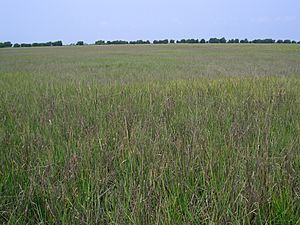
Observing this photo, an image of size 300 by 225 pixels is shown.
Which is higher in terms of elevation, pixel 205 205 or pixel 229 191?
pixel 229 191

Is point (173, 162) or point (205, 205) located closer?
point (205, 205)

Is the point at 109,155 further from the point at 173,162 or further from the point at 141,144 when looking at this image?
the point at 173,162

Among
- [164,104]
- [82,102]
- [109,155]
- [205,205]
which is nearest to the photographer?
[205,205]

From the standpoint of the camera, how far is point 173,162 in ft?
7.50

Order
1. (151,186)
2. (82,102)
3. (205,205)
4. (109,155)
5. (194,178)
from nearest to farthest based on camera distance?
(205,205) → (151,186) → (194,178) → (109,155) → (82,102)

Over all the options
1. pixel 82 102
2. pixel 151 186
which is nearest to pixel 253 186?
pixel 151 186

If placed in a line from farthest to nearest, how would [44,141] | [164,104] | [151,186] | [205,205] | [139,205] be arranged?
[164,104]
[44,141]
[151,186]
[205,205]
[139,205]

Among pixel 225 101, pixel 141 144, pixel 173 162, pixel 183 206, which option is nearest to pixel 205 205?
pixel 183 206

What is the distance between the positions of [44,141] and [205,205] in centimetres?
176

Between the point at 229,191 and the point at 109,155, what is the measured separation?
1.15 m

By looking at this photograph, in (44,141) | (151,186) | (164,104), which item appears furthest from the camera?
(164,104)

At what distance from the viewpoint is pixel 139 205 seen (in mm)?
1757

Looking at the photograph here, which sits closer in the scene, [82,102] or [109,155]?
[109,155]

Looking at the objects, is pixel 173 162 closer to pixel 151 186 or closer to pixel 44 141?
pixel 151 186
